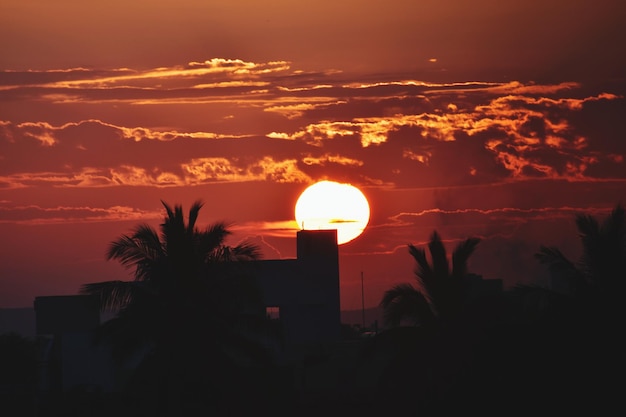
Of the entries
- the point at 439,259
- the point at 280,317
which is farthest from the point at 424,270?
the point at 280,317

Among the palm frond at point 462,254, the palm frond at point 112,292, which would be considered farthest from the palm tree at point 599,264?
the palm frond at point 112,292

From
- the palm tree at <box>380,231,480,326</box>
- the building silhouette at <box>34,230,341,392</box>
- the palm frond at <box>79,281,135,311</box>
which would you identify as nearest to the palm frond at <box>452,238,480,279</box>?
the palm tree at <box>380,231,480,326</box>

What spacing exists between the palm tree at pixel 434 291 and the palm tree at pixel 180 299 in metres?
Answer: 5.49

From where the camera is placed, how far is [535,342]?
131ft

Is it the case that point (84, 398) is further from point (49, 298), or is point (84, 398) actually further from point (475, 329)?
point (475, 329)

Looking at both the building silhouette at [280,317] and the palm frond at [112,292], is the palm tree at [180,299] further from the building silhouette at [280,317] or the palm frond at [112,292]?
the building silhouette at [280,317]

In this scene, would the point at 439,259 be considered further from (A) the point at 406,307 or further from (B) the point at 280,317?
(B) the point at 280,317

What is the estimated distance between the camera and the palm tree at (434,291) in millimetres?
42219

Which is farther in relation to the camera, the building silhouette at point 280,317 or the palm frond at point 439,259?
the building silhouette at point 280,317

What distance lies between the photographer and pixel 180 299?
38688 mm

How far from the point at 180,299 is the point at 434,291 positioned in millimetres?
9516

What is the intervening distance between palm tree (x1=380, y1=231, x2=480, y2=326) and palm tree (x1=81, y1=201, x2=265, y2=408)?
5.49 m

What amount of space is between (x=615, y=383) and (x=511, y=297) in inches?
282

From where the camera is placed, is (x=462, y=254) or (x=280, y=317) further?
(x=280, y=317)
